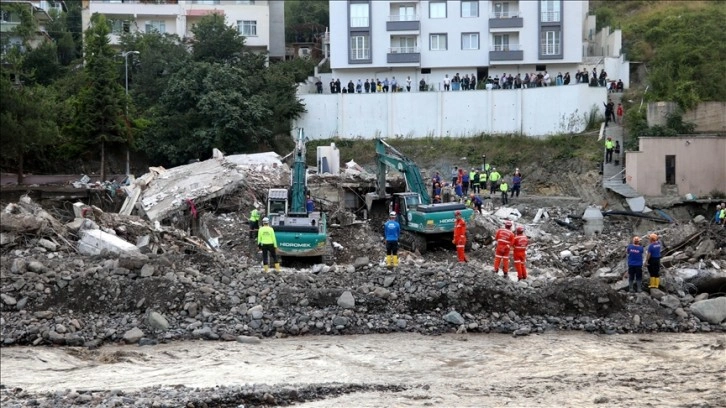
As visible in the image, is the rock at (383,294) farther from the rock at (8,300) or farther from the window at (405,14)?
the window at (405,14)

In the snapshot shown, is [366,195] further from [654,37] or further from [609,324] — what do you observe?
[654,37]

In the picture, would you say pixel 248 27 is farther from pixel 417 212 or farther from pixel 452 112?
pixel 417 212

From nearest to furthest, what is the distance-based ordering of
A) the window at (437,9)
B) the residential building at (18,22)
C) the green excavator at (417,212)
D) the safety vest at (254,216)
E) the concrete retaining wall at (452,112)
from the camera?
the green excavator at (417,212)
the safety vest at (254,216)
the concrete retaining wall at (452,112)
the window at (437,9)
the residential building at (18,22)

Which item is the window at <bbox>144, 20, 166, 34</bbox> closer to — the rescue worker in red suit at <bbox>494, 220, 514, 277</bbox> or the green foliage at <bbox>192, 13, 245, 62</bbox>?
the green foliage at <bbox>192, 13, 245, 62</bbox>

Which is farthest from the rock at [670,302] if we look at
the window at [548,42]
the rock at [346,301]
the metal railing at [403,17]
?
the metal railing at [403,17]

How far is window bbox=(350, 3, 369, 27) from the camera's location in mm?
48938

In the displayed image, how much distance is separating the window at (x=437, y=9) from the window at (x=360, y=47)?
11.8 feet

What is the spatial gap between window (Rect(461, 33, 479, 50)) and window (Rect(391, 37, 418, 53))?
2.45 meters

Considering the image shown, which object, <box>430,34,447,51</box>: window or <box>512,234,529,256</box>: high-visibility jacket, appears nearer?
<box>512,234,529,256</box>: high-visibility jacket

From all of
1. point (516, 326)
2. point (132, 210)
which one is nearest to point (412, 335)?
point (516, 326)

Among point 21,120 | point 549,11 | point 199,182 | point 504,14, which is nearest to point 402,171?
point 199,182

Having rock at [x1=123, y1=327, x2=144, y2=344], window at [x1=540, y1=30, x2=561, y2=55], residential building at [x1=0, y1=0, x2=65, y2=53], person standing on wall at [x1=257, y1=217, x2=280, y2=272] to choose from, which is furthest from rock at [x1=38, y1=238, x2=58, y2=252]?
residential building at [x1=0, y1=0, x2=65, y2=53]

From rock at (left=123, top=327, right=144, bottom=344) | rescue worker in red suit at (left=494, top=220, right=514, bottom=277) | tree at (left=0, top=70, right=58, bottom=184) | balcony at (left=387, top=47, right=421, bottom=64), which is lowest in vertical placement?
rock at (left=123, top=327, right=144, bottom=344)

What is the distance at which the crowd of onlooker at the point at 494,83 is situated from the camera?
44594 mm
